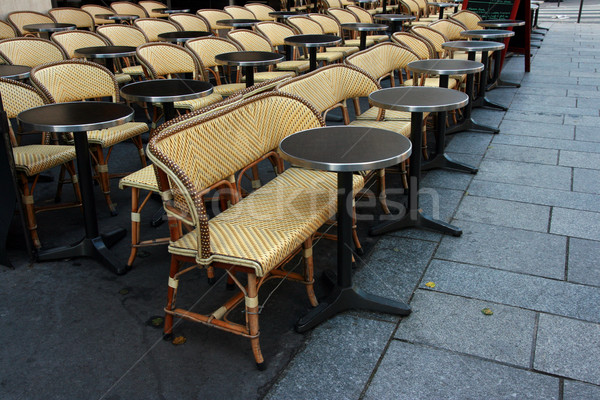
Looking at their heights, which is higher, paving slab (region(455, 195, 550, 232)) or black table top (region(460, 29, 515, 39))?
black table top (region(460, 29, 515, 39))

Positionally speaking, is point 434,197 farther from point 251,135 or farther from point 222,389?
point 222,389

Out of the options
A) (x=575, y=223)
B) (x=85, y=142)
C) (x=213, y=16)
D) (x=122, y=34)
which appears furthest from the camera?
(x=213, y=16)

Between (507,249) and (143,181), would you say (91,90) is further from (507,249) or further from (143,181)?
(507,249)

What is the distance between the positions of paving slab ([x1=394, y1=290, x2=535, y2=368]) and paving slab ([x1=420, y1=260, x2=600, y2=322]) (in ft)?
0.26

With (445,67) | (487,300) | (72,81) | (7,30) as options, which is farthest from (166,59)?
(487,300)

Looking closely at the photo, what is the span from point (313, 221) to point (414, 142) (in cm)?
123

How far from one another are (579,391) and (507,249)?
4.13 feet

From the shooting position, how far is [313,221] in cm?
268

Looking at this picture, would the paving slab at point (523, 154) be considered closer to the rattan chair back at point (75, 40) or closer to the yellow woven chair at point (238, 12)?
the rattan chair back at point (75, 40)

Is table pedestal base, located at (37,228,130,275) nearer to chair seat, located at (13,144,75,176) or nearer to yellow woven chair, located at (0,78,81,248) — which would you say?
yellow woven chair, located at (0,78,81,248)

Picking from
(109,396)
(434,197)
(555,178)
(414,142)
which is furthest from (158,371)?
(555,178)

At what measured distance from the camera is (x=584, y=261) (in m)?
3.28

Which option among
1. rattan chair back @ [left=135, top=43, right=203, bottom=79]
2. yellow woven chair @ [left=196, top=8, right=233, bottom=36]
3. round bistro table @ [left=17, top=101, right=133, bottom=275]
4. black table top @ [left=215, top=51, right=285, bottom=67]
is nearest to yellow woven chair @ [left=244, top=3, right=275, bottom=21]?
yellow woven chair @ [left=196, top=8, right=233, bottom=36]

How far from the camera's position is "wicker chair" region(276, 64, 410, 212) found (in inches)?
142
